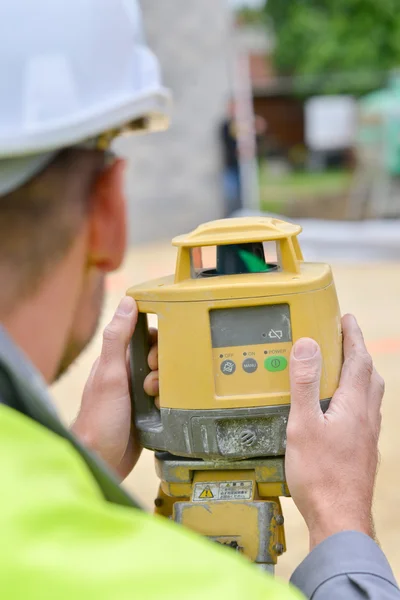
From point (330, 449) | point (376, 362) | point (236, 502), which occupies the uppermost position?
point (330, 449)

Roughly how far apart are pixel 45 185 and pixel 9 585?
1.48ft

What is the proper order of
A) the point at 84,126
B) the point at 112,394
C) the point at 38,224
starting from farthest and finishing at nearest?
1. the point at 112,394
2. the point at 84,126
3. the point at 38,224

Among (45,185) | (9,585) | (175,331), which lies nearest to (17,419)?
(9,585)

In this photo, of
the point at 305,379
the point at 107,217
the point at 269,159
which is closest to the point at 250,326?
the point at 305,379

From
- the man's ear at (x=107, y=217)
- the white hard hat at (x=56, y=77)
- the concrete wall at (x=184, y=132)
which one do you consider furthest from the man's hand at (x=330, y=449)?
the concrete wall at (x=184, y=132)

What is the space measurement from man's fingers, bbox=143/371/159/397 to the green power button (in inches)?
8.1

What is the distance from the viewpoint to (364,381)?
1.38 metres

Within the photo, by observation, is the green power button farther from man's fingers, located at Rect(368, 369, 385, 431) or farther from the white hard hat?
the white hard hat

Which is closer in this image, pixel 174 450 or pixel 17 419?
pixel 17 419

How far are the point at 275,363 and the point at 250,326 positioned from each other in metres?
0.07

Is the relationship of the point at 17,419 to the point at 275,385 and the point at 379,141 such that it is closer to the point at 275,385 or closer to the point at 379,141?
the point at 275,385

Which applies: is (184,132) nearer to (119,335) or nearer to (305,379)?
(119,335)

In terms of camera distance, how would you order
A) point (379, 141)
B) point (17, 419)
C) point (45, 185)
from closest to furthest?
1. point (17, 419)
2. point (45, 185)
3. point (379, 141)

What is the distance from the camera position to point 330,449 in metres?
1.24
